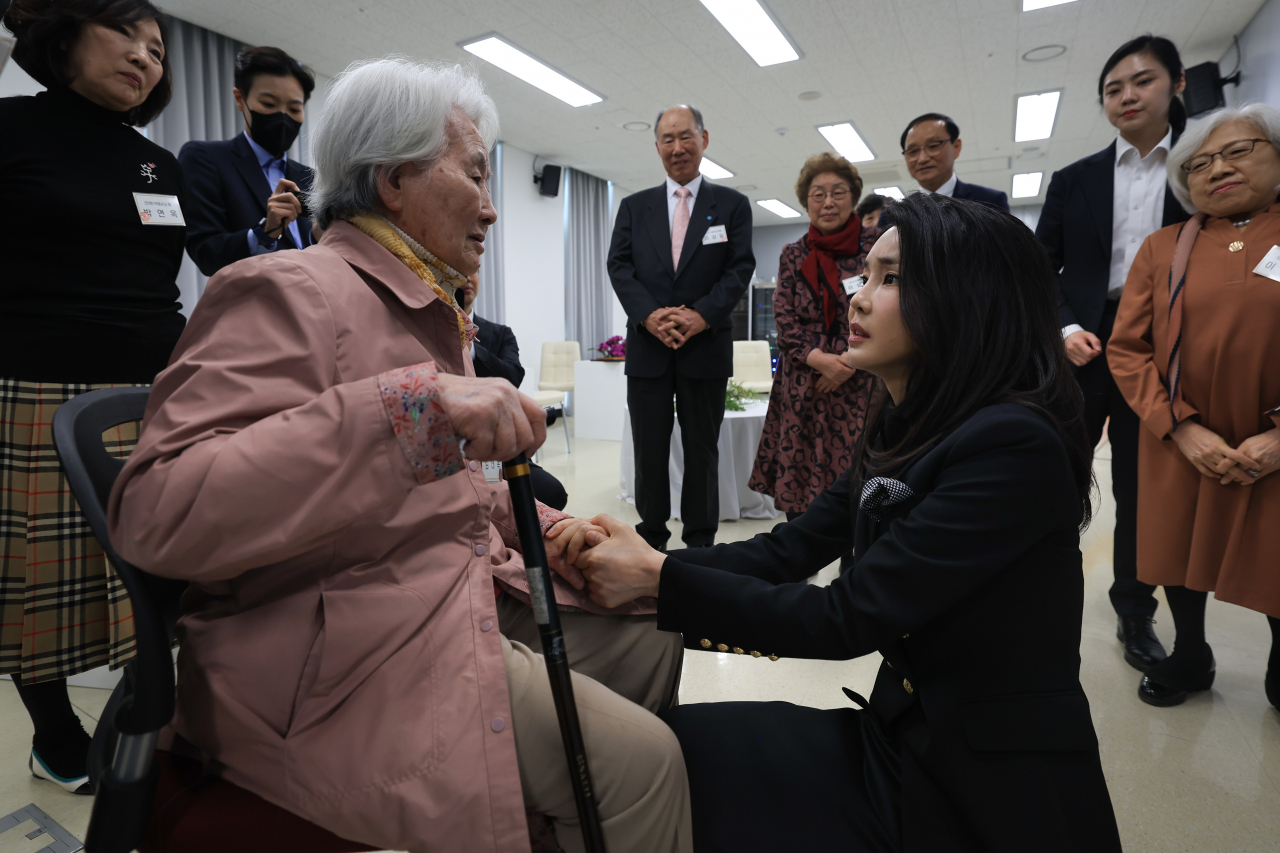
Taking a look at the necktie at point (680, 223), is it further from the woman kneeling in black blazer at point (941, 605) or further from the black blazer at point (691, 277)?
the woman kneeling in black blazer at point (941, 605)

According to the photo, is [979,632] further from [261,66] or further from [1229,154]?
[261,66]

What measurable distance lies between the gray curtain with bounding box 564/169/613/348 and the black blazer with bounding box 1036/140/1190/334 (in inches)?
289

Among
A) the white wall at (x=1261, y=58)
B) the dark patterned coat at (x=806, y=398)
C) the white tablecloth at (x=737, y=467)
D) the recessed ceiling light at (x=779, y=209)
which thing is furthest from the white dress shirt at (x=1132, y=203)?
the recessed ceiling light at (x=779, y=209)

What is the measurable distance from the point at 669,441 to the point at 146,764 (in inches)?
92.4

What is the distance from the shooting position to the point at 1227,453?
1718 mm

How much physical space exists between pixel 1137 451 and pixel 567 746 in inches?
87.2

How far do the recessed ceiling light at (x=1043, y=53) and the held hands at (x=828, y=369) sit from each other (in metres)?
4.50

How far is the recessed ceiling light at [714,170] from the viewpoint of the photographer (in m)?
9.05

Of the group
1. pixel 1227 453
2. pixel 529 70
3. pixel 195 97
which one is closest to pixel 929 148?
pixel 1227 453

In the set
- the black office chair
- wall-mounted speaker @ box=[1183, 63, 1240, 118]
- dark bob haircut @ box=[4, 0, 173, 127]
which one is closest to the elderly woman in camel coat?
the black office chair

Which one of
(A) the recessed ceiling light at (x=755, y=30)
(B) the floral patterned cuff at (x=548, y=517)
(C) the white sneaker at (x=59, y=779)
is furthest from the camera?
(A) the recessed ceiling light at (x=755, y=30)

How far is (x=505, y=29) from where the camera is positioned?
5027mm

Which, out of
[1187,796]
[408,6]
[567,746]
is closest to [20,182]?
[567,746]

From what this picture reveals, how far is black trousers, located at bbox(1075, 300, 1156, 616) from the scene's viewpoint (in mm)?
2207
